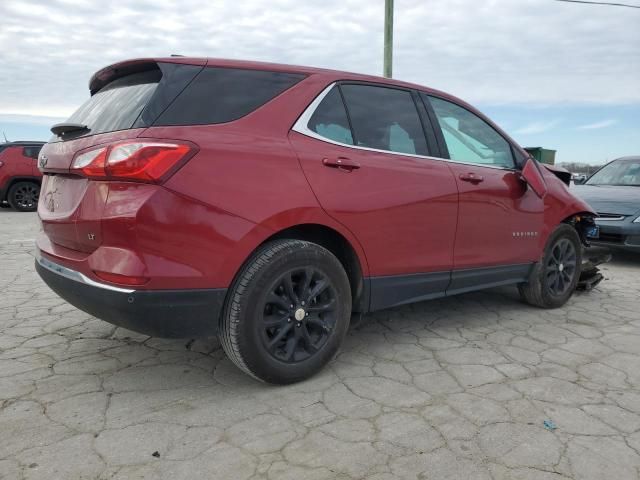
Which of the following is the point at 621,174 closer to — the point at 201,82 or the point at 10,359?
the point at 201,82

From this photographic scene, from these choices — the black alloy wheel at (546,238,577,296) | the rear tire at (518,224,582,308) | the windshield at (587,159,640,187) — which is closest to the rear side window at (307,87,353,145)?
the rear tire at (518,224,582,308)

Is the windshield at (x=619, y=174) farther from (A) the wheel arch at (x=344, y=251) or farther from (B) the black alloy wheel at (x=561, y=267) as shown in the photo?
(A) the wheel arch at (x=344, y=251)

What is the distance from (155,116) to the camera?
2.32 m

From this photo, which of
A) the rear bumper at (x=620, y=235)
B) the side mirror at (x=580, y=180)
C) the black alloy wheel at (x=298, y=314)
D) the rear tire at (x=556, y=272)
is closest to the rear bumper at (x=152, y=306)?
the black alloy wheel at (x=298, y=314)

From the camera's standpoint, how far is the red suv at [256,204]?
2219mm

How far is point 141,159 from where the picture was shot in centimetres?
218

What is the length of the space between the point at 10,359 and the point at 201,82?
198 cm

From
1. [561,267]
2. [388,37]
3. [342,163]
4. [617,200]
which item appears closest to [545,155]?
[388,37]

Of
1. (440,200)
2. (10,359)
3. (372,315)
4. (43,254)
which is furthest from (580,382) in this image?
(10,359)

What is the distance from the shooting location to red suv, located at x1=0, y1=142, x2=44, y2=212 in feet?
39.1

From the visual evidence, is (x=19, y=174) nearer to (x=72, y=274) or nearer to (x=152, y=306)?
(x=72, y=274)

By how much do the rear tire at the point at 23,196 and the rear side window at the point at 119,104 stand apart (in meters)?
10.8

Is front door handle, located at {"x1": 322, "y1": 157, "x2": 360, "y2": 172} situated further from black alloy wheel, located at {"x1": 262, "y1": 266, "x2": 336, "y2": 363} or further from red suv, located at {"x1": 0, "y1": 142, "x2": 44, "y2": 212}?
red suv, located at {"x1": 0, "y1": 142, "x2": 44, "y2": 212}

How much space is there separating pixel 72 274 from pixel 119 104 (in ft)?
2.87
